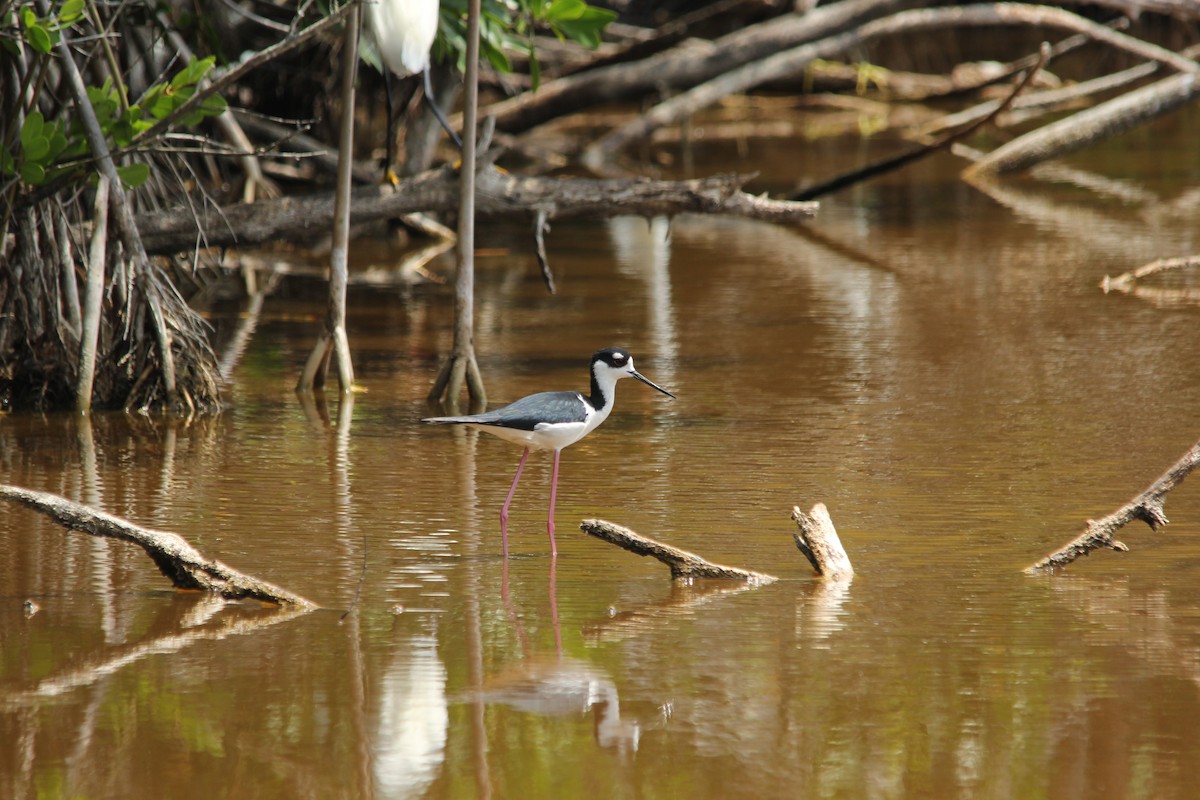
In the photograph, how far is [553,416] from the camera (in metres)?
5.91

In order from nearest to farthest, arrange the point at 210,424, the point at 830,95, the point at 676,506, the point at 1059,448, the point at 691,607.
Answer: the point at 691,607 → the point at 676,506 → the point at 1059,448 → the point at 210,424 → the point at 830,95

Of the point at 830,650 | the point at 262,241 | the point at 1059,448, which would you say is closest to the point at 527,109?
the point at 262,241

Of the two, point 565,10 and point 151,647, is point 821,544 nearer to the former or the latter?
point 151,647

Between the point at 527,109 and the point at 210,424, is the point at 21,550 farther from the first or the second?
the point at 527,109

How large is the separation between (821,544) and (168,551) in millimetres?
2066

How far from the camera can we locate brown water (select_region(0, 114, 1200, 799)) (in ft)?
14.0

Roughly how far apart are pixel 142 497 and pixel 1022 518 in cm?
344

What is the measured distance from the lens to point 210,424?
8.26 m

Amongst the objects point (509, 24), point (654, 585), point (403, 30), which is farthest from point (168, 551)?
point (509, 24)

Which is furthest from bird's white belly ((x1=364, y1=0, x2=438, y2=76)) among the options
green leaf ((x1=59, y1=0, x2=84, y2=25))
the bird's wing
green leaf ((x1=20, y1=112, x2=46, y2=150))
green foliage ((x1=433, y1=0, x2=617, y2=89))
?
the bird's wing

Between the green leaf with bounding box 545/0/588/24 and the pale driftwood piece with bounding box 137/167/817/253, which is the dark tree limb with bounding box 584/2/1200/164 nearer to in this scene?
the pale driftwood piece with bounding box 137/167/817/253

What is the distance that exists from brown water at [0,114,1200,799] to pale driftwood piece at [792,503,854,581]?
10 centimetres

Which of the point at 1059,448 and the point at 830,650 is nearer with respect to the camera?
the point at 830,650

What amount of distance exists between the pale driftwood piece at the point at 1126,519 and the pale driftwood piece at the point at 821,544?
0.64 meters
